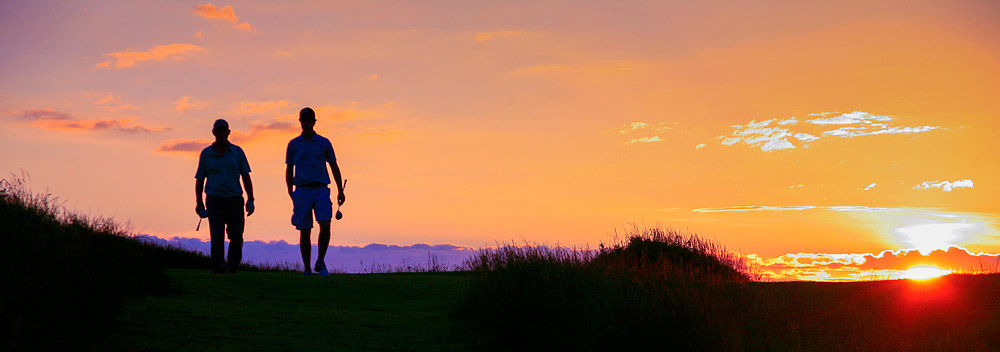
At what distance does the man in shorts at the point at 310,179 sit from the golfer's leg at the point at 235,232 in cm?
83

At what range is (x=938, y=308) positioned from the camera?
12672 mm

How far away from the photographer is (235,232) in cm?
1207

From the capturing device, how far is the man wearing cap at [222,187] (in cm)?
1185

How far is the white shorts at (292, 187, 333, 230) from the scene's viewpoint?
11.8 meters

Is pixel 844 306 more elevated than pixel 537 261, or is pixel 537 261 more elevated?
pixel 537 261

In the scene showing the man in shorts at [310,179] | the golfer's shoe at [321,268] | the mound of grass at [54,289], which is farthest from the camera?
the golfer's shoe at [321,268]

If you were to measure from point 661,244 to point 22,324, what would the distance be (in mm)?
14306

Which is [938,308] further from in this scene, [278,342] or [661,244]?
[278,342]

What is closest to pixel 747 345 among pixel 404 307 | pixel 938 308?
pixel 404 307

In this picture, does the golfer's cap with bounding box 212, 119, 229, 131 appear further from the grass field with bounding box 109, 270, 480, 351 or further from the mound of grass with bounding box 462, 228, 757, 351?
the mound of grass with bounding box 462, 228, 757, 351

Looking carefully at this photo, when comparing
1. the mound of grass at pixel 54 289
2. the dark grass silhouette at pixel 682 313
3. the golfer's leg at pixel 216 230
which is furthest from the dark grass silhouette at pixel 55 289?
the dark grass silhouette at pixel 682 313

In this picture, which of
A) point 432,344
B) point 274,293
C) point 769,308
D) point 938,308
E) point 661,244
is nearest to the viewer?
point 432,344

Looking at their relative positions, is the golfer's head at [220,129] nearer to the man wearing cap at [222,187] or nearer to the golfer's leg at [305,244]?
the man wearing cap at [222,187]

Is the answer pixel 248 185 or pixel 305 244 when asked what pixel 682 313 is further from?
pixel 248 185
